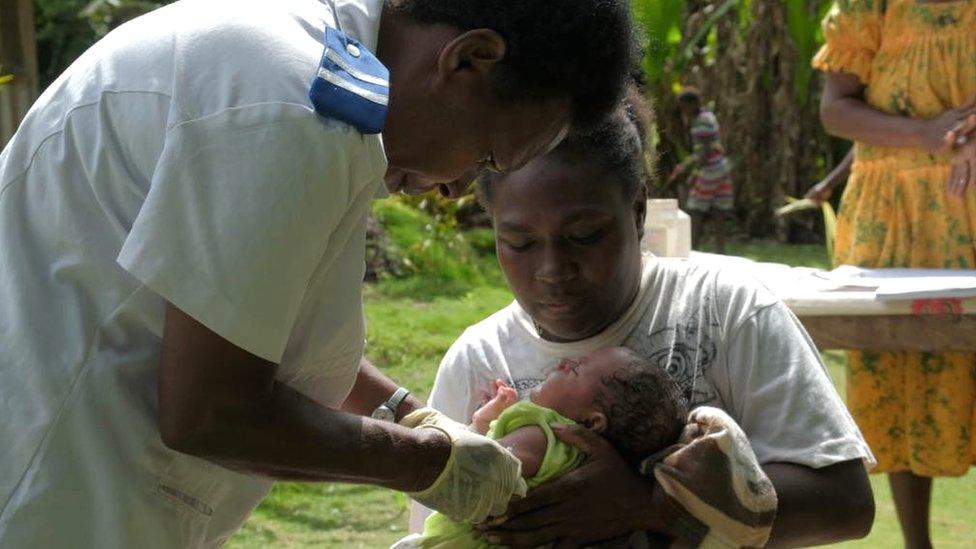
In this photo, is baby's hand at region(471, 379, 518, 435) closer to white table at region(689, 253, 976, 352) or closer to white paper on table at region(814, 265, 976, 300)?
white table at region(689, 253, 976, 352)

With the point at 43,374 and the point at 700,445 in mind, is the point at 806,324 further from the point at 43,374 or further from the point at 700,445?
the point at 43,374

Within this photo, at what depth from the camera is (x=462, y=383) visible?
9.05 feet

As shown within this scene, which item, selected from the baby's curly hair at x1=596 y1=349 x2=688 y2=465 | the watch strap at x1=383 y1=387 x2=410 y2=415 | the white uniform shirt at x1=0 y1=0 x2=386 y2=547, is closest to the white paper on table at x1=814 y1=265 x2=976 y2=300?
the baby's curly hair at x1=596 y1=349 x2=688 y2=465

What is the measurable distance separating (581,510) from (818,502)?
419 mm

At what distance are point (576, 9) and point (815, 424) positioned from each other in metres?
0.99

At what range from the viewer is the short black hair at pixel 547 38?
186 centimetres

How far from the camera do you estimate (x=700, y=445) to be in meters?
2.41

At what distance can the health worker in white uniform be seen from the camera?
1.68 m

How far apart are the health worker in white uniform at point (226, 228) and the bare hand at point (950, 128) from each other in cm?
279

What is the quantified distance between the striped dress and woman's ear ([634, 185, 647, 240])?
351 inches

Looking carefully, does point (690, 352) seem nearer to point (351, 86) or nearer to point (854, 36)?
point (351, 86)

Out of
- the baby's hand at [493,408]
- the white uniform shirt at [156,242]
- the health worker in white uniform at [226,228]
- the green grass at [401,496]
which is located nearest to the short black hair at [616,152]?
the baby's hand at [493,408]

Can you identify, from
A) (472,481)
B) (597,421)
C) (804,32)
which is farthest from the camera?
(804,32)

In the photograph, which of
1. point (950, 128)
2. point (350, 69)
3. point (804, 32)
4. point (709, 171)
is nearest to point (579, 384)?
point (350, 69)
